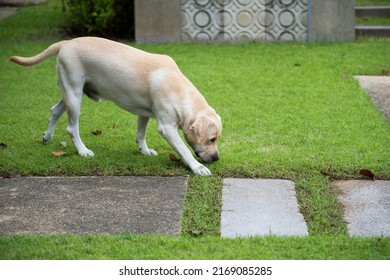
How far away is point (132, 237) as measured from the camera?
5.01 metres

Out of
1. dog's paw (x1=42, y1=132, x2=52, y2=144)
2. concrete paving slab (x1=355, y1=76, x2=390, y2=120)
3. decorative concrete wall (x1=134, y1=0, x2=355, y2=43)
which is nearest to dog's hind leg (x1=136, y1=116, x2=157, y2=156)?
dog's paw (x1=42, y1=132, x2=52, y2=144)

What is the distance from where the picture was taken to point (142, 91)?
21.5 ft

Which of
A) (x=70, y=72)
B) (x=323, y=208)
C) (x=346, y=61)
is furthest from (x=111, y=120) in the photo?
(x=346, y=61)

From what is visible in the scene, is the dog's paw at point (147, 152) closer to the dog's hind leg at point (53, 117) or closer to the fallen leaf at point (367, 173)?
the dog's hind leg at point (53, 117)

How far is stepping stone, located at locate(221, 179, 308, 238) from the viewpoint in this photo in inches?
205

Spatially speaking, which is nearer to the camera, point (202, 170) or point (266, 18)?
point (202, 170)

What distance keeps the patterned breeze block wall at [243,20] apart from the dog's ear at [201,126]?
6.30m

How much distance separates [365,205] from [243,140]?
1842 mm

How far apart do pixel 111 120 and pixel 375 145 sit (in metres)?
2.73

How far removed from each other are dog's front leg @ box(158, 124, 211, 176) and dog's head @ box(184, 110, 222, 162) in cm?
8

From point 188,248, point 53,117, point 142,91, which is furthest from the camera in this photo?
point 53,117

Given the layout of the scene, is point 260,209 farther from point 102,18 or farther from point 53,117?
point 102,18

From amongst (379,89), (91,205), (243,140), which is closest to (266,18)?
(379,89)

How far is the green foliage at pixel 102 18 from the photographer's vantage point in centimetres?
1258
